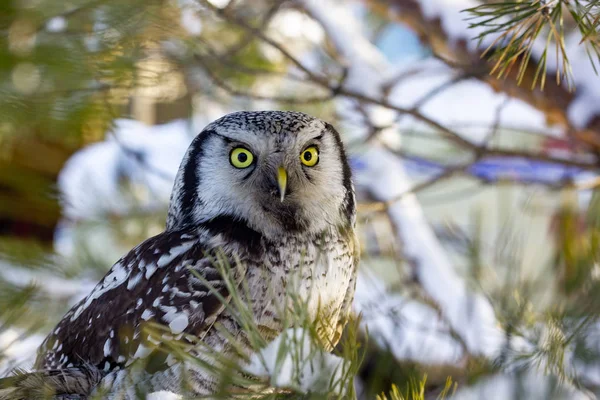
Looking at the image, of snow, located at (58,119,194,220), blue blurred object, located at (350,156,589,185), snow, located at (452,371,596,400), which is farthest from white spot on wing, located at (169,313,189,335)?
snow, located at (58,119,194,220)

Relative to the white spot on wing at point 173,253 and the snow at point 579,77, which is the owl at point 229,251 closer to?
the white spot on wing at point 173,253

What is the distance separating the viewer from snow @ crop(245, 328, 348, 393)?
36.5 inches

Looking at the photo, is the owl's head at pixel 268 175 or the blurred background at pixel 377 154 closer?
Answer: the blurred background at pixel 377 154

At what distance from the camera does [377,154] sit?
375 centimetres

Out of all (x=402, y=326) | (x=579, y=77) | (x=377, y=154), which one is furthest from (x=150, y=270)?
(x=377, y=154)

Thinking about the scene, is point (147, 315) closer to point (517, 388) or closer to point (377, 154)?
point (517, 388)

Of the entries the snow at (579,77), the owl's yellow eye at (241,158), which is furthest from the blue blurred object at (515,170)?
the owl's yellow eye at (241,158)

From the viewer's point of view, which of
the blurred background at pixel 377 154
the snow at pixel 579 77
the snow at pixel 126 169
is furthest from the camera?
the snow at pixel 126 169

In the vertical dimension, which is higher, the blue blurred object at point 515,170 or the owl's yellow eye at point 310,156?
the owl's yellow eye at point 310,156

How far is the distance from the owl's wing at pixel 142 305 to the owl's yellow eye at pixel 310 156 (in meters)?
0.37

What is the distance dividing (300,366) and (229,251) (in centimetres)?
66

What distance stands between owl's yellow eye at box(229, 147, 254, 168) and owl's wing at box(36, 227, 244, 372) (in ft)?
0.78

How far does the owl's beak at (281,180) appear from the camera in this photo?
61.5 inches

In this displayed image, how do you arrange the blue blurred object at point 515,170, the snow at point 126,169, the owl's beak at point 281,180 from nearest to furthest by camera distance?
the owl's beak at point 281,180
the blue blurred object at point 515,170
the snow at point 126,169
